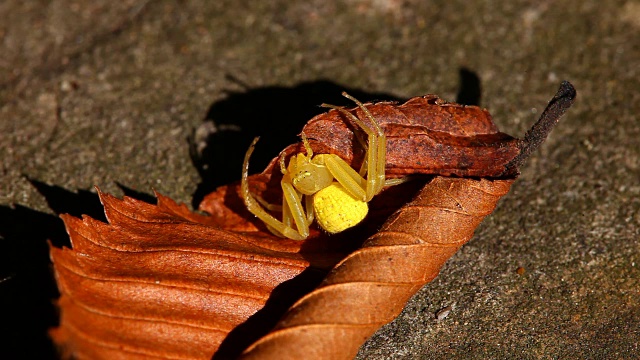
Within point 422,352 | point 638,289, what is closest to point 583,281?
point 638,289

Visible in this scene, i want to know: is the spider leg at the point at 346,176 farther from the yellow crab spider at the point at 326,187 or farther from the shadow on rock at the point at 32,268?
the shadow on rock at the point at 32,268

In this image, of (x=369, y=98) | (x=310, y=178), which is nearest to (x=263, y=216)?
(x=310, y=178)

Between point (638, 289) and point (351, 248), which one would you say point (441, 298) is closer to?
point (351, 248)

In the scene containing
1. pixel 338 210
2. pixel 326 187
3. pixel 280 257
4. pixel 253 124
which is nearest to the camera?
pixel 280 257

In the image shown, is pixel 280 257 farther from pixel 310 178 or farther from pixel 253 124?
pixel 253 124

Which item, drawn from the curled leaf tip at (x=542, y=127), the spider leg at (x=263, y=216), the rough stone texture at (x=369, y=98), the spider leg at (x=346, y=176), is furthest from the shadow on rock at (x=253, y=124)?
the curled leaf tip at (x=542, y=127)
